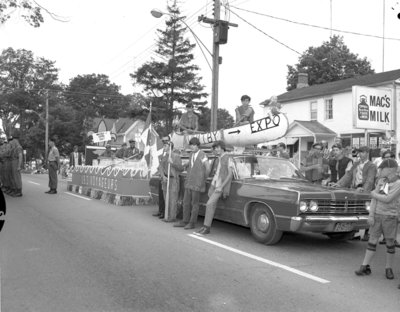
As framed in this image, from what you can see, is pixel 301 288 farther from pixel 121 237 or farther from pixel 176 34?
pixel 176 34

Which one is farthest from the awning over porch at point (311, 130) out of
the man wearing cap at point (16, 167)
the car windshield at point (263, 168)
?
the car windshield at point (263, 168)

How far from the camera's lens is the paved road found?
175 inches

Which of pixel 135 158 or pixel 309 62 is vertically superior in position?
pixel 309 62

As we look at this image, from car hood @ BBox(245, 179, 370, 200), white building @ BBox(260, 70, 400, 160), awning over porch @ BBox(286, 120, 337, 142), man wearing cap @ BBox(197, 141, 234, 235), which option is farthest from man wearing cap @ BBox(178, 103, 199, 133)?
awning over porch @ BBox(286, 120, 337, 142)

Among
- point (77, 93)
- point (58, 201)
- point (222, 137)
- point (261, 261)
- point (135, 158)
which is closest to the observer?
point (261, 261)

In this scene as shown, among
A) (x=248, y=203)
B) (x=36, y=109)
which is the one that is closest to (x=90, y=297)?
(x=248, y=203)

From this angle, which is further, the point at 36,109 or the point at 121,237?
the point at 36,109

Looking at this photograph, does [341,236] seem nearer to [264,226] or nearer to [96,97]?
[264,226]

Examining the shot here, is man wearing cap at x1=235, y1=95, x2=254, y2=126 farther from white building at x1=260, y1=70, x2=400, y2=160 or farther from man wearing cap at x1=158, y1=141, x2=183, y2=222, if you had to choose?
white building at x1=260, y1=70, x2=400, y2=160

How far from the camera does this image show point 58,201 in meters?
12.4

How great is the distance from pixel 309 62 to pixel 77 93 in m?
44.9

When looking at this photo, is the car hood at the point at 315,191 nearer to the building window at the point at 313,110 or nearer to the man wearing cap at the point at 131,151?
the man wearing cap at the point at 131,151

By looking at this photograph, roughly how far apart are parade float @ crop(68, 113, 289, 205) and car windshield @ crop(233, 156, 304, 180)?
1624 millimetres

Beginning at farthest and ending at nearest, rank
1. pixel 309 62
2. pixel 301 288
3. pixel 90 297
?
pixel 309 62 < pixel 301 288 < pixel 90 297
